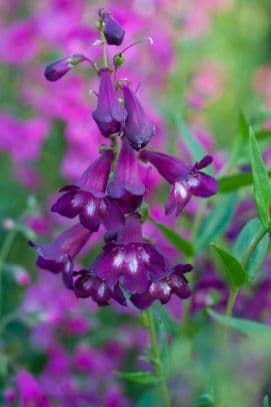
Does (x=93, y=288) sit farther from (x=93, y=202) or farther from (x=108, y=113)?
(x=108, y=113)

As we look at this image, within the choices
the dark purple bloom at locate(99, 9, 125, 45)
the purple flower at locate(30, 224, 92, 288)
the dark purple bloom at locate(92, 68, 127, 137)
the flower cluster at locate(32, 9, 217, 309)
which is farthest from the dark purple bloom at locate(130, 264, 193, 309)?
the dark purple bloom at locate(99, 9, 125, 45)

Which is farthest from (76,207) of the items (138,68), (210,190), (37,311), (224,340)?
(138,68)

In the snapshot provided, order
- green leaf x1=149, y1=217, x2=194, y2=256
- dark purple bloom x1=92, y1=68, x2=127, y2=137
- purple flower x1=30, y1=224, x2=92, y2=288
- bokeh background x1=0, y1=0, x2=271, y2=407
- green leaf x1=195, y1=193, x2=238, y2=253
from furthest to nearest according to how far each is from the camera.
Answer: bokeh background x1=0, y1=0, x2=271, y2=407 < green leaf x1=195, y1=193, x2=238, y2=253 < green leaf x1=149, y1=217, x2=194, y2=256 < purple flower x1=30, y1=224, x2=92, y2=288 < dark purple bloom x1=92, y1=68, x2=127, y2=137

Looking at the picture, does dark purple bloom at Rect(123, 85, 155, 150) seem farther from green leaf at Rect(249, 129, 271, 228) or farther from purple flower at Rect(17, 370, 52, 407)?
purple flower at Rect(17, 370, 52, 407)

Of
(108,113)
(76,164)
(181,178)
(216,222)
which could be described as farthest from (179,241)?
(76,164)

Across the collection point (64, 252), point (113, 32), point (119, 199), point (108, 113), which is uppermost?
point (113, 32)

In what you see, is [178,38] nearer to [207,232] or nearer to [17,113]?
[17,113]
